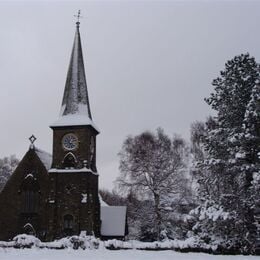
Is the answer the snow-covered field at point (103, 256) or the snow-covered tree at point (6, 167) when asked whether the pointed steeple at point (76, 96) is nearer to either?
the snow-covered field at point (103, 256)

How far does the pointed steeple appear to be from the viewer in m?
43.9

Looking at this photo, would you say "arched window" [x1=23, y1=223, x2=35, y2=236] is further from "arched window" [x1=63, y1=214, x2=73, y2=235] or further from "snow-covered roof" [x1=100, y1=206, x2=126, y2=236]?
"snow-covered roof" [x1=100, y1=206, x2=126, y2=236]

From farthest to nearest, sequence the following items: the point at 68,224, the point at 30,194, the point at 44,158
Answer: the point at 44,158 → the point at 30,194 → the point at 68,224

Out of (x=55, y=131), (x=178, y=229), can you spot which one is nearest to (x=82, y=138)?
(x=55, y=131)

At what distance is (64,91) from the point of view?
46.0 metres

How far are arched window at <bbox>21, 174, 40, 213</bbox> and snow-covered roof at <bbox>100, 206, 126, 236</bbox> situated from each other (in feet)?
23.4

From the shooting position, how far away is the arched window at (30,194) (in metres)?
43.8

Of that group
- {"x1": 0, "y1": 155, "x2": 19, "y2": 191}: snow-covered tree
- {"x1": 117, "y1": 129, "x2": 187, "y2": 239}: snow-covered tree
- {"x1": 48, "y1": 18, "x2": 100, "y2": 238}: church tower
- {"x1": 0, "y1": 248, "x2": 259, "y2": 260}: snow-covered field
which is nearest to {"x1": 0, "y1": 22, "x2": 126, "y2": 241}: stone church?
{"x1": 48, "y1": 18, "x2": 100, "y2": 238}: church tower

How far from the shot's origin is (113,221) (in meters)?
47.5

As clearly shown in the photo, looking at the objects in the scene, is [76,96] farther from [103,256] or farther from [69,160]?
[103,256]

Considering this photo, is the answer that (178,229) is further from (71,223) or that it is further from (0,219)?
(0,219)

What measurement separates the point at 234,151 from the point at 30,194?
953 inches

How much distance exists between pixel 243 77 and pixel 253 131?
3.13 metres

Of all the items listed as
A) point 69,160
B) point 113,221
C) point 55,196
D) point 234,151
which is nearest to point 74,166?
point 69,160
